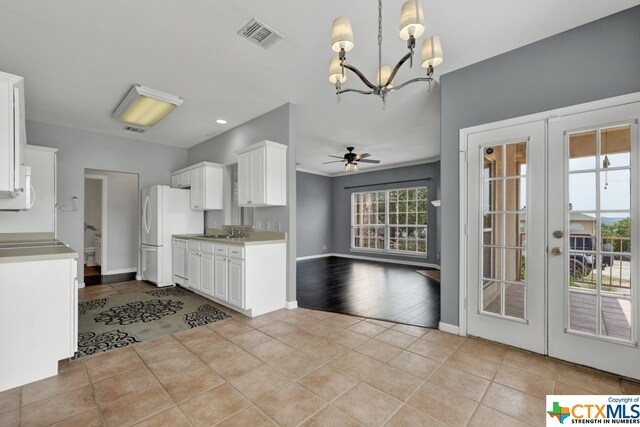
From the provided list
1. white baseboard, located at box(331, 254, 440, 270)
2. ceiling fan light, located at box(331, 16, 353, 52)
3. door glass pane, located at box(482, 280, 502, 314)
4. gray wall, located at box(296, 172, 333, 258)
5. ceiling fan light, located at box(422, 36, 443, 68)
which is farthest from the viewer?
gray wall, located at box(296, 172, 333, 258)

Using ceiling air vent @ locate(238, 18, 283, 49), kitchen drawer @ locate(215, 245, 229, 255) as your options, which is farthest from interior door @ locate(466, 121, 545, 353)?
kitchen drawer @ locate(215, 245, 229, 255)

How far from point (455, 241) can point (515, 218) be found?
0.58 m

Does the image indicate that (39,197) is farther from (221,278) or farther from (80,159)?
(221,278)

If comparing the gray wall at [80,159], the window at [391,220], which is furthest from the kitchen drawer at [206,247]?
the window at [391,220]

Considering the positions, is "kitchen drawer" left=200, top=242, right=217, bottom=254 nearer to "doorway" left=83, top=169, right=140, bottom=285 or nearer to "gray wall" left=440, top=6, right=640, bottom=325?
"doorway" left=83, top=169, right=140, bottom=285

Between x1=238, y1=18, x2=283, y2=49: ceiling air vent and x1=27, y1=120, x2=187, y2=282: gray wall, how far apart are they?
4.37 meters

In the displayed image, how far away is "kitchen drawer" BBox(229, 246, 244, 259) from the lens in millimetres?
3463

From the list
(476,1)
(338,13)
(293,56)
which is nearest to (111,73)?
(293,56)

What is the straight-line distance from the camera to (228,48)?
274 centimetres

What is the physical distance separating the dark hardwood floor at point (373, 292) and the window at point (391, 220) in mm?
936

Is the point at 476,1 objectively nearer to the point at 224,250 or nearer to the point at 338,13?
the point at 338,13

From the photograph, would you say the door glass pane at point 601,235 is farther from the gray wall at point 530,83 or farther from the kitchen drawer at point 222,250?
the kitchen drawer at point 222,250

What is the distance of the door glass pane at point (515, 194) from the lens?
267cm

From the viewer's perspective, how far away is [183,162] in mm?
6355
